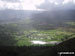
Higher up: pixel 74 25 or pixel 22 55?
pixel 22 55

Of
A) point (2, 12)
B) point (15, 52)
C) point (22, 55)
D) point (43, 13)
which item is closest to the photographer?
point (22, 55)

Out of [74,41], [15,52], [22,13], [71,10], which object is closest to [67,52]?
[74,41]

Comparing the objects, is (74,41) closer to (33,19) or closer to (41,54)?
(41,54)

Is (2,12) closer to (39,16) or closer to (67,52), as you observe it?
(39,16)

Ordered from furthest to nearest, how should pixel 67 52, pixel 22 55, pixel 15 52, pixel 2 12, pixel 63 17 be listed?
pixel 2 12 → pixel 63 17 → pixel 15 52 → pixel 22 55 → pixel 67 52

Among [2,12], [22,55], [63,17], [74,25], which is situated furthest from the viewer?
[2,12]

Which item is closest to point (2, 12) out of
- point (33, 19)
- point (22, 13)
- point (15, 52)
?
point (22, 13)

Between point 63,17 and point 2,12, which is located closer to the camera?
point 63,17

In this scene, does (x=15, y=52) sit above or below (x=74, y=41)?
below

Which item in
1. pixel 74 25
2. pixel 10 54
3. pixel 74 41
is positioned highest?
pixel 74 41
